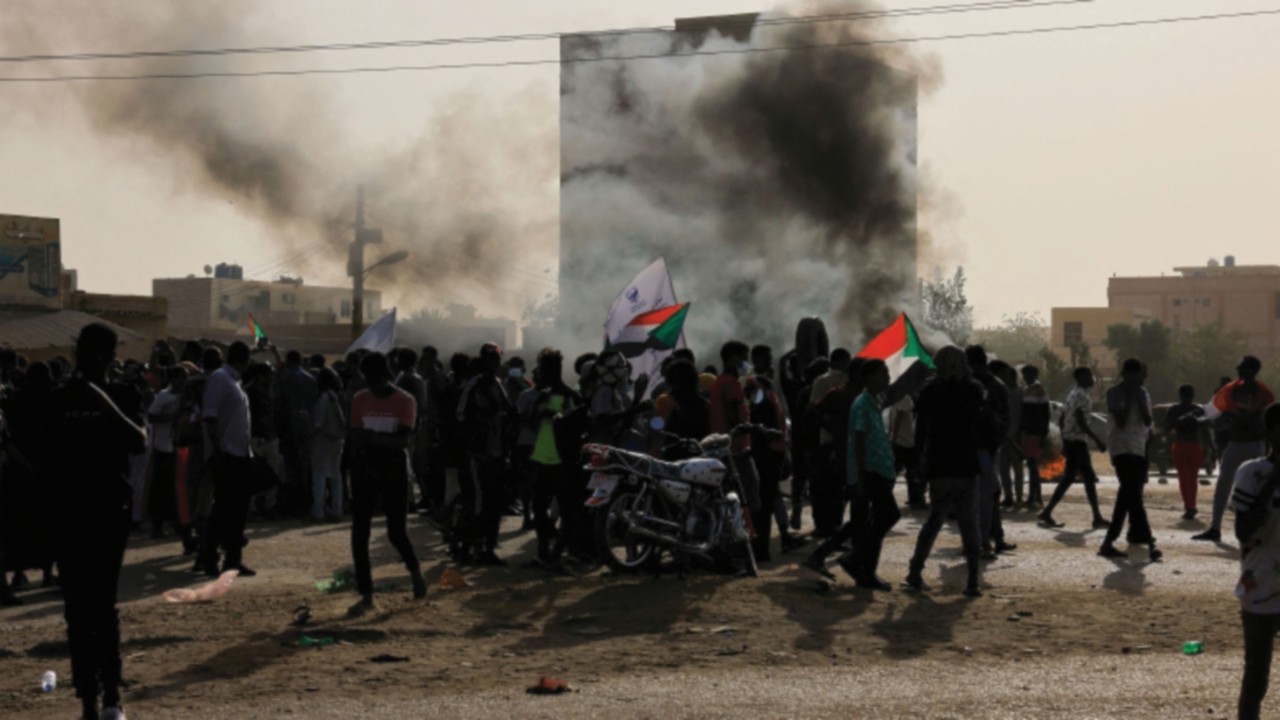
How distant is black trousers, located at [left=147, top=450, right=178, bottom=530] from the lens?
14.0m

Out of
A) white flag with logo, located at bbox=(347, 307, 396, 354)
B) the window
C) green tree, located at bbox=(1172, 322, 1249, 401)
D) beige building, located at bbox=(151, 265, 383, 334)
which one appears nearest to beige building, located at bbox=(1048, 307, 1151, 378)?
the window

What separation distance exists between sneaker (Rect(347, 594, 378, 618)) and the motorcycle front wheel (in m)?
1.77

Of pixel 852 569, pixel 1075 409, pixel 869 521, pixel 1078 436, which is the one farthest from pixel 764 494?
pixel 1078 436

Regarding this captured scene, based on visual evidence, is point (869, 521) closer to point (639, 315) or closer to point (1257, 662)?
point (1257, 662)

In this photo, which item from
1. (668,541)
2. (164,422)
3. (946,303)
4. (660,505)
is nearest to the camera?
(668,541)

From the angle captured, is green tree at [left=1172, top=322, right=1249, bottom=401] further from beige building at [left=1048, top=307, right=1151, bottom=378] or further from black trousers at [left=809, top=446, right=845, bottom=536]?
black trousers at [left=809, top=446, right=845, bottom=536]

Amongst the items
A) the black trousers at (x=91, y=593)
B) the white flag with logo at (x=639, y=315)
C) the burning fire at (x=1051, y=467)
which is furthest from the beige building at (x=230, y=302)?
the black trousers at (x=91, y=593)

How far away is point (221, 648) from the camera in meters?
8.68

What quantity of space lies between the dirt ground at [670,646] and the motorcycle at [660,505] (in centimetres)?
26

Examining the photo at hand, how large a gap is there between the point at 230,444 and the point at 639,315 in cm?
717

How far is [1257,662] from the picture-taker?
596cm

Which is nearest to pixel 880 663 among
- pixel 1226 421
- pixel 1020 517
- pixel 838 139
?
pixel 1226 421

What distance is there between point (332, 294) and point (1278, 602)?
404 feet

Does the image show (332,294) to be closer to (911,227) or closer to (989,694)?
(911,227)
